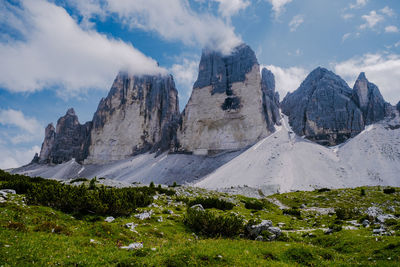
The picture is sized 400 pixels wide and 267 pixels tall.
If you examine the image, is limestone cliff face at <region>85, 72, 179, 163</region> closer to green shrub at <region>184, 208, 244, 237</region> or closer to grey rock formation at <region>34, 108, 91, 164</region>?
grey rock formation at <region>34, 108, 91, 164</region>

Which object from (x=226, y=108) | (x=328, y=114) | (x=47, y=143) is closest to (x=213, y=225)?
(x=226, y=108)

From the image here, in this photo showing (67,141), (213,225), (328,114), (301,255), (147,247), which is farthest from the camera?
(67,141)

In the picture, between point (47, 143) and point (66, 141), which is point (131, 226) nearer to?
point (66, 141)

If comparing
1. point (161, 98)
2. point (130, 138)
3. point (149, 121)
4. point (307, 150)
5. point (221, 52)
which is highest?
point (221, 52)

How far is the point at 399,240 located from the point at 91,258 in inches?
456

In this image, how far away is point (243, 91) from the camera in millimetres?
108125

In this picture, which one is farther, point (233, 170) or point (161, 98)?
point (161, 98)

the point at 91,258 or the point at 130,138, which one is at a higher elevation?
the point at 130,138

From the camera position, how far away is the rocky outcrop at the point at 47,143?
180 metres

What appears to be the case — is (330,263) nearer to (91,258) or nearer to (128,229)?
(91,258)

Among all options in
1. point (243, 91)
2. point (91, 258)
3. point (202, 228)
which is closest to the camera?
point (91, 258)

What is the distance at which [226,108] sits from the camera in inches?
4230

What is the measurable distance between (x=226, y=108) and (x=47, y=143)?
15316 cm

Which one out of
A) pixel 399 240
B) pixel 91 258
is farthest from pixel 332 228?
pixel 91 258
